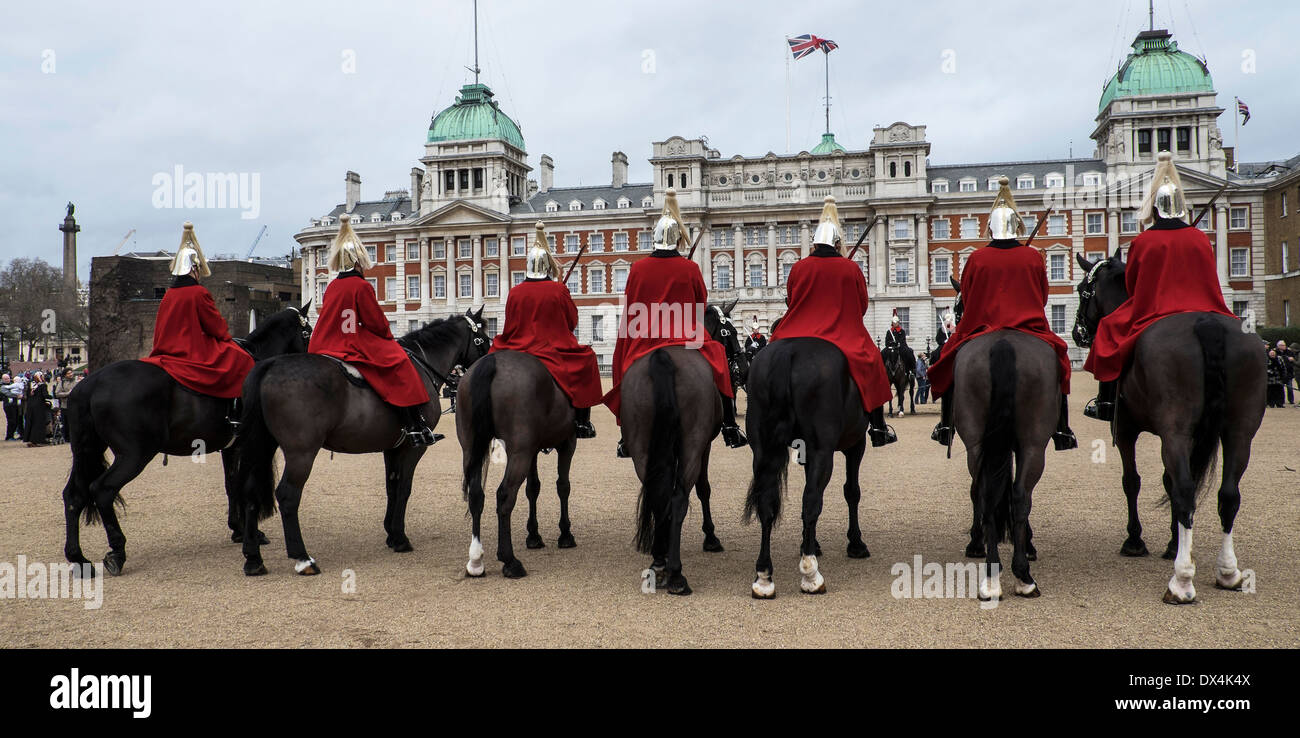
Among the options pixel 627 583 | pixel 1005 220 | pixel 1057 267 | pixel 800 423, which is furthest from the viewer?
pixel 1057 267

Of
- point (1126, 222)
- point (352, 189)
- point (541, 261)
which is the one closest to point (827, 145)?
point (1126, 222)

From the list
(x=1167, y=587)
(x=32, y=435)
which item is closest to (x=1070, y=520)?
(x=1167, y=587)

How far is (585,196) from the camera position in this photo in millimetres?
61125

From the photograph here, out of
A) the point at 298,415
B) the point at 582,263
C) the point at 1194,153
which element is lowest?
the point at 298,415

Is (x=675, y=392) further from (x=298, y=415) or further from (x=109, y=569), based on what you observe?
(x=109, y=569)

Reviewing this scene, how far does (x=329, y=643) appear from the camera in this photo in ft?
15.5

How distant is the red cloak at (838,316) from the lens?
5871mm

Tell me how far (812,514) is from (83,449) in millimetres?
5474

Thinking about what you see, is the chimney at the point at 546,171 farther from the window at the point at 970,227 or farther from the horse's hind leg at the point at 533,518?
the horse's hind leg at the point at 533,518

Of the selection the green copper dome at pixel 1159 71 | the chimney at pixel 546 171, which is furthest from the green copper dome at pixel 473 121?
the green copper dome at pixel 1159 71

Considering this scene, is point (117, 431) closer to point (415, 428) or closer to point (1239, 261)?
point (415, 428)

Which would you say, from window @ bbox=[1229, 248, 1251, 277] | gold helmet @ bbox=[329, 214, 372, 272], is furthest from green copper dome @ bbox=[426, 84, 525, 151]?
gold helmet @ bbox=[329, 214, 372, 272]

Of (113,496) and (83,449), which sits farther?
(83,449)
